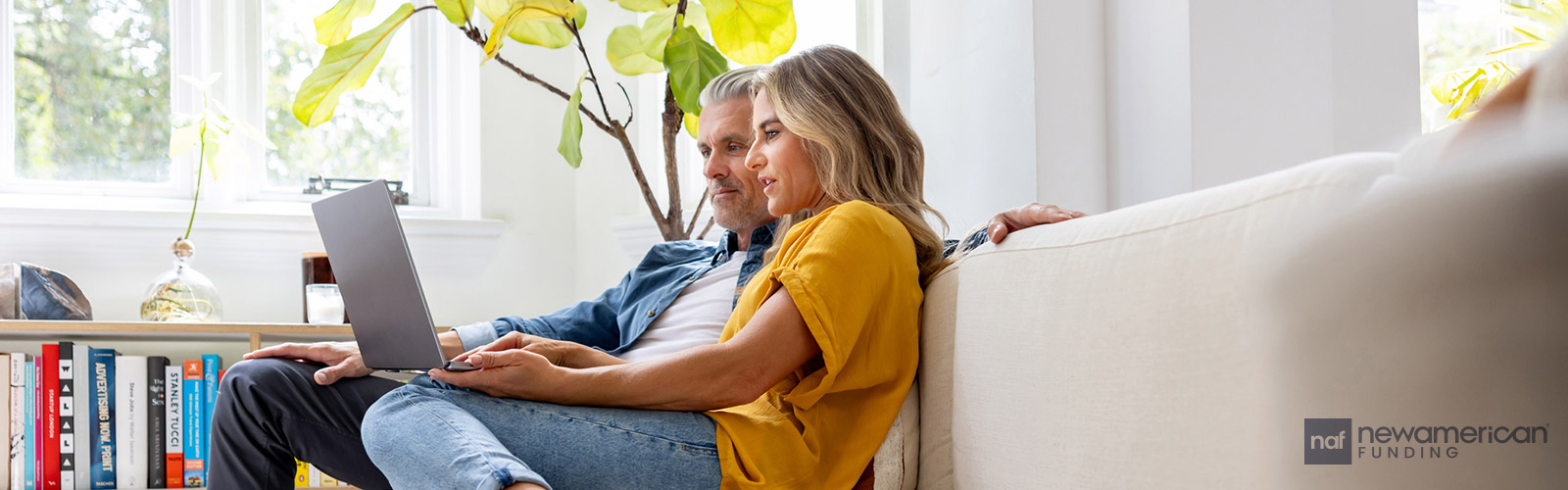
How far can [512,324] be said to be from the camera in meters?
1.92

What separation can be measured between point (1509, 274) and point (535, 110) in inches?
105

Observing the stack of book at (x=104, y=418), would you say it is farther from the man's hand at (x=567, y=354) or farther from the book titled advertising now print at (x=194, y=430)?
the man's hand at (x=567, y=354)

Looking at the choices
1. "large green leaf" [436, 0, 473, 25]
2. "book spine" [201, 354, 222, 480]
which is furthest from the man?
"book spine" [201, 354, 222, 480]

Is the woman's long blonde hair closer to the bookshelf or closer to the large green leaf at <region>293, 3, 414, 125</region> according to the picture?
the large green leaf at <region>293, 3, 414, 125</region>

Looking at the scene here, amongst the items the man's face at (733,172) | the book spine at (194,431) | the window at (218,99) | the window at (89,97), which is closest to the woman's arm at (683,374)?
the man's face at (733,172)

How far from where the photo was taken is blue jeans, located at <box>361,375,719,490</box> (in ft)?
3.48

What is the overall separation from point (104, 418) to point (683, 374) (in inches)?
66.6

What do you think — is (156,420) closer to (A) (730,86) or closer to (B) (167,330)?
(B) (167,330)

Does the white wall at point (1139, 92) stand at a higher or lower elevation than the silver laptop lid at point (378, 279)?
higher

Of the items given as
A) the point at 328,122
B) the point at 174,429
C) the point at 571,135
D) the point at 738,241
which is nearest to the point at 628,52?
the point at 571,135

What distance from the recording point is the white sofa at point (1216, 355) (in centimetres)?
59

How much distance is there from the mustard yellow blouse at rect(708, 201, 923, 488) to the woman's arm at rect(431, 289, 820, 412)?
26 millimetres

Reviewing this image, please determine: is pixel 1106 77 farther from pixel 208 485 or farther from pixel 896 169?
pixel 208 485

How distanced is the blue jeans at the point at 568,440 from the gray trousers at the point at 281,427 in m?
0.44
